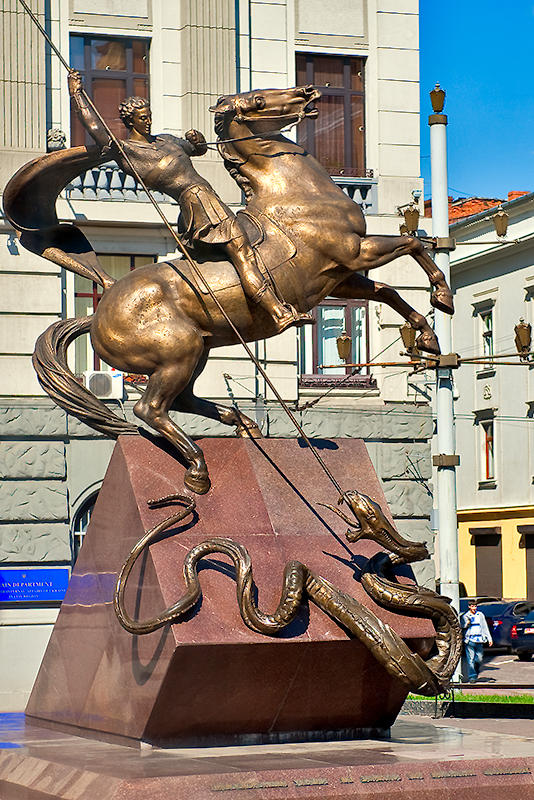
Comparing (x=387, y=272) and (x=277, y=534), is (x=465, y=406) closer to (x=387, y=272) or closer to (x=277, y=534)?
(x=387, y=272)

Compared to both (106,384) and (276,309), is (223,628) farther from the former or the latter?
(106,384)

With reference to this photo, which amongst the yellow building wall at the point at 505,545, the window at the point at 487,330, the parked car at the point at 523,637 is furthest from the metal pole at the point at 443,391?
the window at the point at 487,330

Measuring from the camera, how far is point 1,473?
22578 millimetres

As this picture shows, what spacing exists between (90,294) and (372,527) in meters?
14.9

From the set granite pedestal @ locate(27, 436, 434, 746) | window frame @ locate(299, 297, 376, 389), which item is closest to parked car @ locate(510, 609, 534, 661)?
window frame @ locate(299, 297, 376, 389)

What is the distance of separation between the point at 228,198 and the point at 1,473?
5751 millimetres

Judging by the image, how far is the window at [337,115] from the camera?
25469mm

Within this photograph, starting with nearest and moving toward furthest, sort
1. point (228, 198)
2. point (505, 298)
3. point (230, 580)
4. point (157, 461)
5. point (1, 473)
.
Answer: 1. point (230, 580)
2. point (157, 461)
3. point (1, 473)
4. point (228, 198)
5. point (505, 298)

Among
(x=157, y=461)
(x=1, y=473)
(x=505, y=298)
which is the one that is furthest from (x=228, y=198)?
(x=505, y=298)

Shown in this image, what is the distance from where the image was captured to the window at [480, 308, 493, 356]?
42.4 meters

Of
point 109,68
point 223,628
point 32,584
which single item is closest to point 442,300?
point 223,628

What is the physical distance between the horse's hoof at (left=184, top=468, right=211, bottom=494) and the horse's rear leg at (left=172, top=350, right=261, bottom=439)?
2.48 ft

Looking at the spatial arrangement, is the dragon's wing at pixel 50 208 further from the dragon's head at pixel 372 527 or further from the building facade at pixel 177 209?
the building facade at pixel 177 209

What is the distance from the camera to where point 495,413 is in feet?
138
